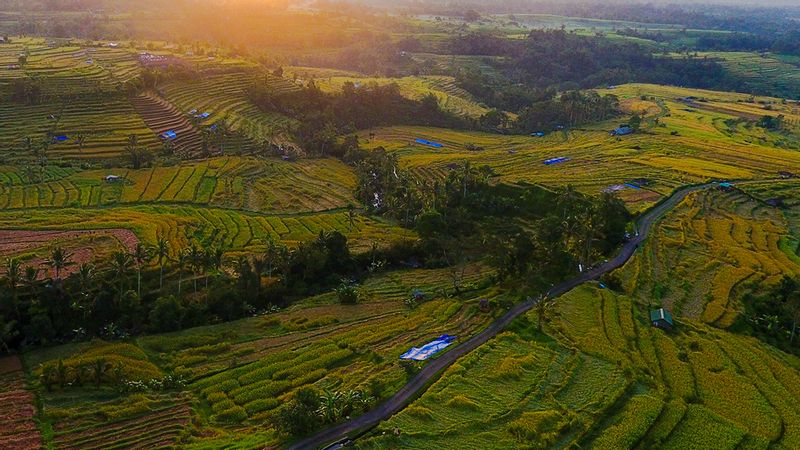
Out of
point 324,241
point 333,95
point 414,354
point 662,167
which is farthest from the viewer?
point 333,95

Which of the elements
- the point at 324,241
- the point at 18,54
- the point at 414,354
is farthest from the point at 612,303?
the point at 18,54

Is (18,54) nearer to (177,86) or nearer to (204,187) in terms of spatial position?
(177,86)

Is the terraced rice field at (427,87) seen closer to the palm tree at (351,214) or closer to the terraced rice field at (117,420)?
the palm tree at (351,214)

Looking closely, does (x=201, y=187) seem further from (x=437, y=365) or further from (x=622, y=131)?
(x=622, y=131)

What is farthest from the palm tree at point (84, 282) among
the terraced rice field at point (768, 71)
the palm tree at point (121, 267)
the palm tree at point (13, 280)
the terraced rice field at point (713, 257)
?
the terraced rice field at point (768, 71)

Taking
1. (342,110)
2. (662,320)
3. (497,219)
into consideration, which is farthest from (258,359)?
(342,110)
